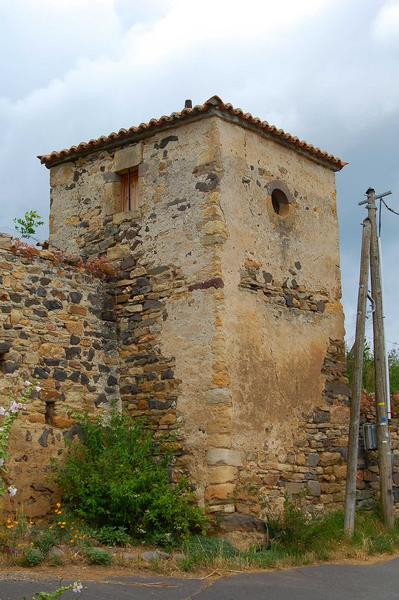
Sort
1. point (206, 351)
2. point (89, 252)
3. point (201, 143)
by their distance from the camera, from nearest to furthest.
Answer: point (206, 351) < point (201, 143) < point (89, 252)

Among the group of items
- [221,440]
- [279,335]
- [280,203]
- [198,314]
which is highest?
[280,203]

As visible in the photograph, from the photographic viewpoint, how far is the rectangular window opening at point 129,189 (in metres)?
12.7

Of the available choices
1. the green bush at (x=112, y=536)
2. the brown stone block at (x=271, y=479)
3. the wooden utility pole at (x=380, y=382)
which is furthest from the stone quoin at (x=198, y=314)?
the green bush at (x=112, y=536)

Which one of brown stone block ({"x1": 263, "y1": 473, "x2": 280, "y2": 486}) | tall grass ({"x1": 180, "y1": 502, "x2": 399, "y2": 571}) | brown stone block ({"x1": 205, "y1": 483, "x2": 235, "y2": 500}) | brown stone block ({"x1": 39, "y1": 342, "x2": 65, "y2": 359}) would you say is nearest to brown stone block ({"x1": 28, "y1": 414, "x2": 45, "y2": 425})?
brown stone block ({"x1": 39, "y1": 342, "x2": 65, "y2": 359})

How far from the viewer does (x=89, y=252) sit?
13.0 m

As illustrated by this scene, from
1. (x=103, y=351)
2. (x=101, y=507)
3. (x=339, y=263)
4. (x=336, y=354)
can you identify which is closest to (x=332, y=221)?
(x=339, y=263)

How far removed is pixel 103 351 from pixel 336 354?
148 inches

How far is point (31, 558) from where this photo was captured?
8633 mm

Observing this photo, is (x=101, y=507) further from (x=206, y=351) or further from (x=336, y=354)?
(x=336, y=354)

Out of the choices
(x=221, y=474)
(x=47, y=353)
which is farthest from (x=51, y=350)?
(x=221, y=474)

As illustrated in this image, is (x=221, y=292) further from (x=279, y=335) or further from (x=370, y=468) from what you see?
(x=370, y=468)

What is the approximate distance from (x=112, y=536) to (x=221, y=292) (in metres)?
3.48

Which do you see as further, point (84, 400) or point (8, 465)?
point (84, 400)

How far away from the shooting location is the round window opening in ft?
41.8
